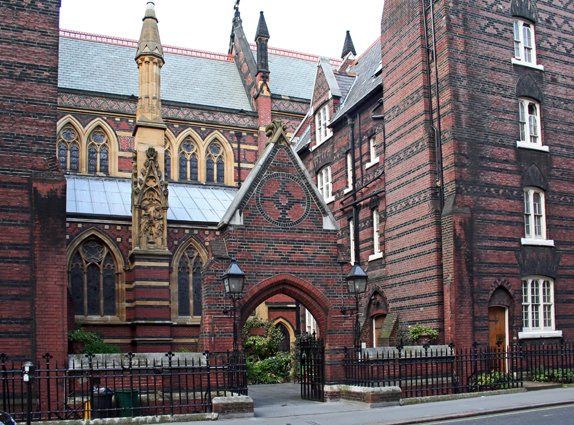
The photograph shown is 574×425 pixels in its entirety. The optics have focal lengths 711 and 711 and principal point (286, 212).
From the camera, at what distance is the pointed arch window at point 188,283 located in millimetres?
29234

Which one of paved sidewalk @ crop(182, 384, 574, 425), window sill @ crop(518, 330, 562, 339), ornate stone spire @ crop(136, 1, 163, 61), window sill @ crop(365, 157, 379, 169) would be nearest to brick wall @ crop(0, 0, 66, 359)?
paved sidewalk @ crop(182, 384, 574, 425)

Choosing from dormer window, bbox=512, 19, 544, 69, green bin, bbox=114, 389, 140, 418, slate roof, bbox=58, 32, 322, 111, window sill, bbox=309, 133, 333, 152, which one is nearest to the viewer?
green bin, bbox=114, 389, 140, 418

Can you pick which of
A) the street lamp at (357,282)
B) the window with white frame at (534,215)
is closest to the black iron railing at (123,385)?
the street lamp at (357,282)

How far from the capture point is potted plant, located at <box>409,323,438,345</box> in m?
20.5

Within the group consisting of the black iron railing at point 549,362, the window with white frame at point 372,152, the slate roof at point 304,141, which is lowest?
the black iron railing at point 549,362

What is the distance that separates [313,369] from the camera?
18219mm

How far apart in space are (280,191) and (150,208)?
32.7 feet

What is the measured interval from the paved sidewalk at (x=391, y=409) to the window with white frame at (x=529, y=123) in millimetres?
8128

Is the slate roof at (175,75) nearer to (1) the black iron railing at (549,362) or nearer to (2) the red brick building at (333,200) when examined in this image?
(2) the red brick building at (333,200)

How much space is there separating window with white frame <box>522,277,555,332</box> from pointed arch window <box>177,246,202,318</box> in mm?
13408

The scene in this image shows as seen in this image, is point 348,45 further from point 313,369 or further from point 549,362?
point 313,369

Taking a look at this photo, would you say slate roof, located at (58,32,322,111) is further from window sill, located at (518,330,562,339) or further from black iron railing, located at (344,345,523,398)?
black iron railing, located at (344,345,523,398)

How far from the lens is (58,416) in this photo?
47.4ft

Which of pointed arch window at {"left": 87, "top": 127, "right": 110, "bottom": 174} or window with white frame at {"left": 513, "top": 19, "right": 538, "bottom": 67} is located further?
pointed arch window at {"left": 87, "top": 127, "right": 110, "bottom": 174}
